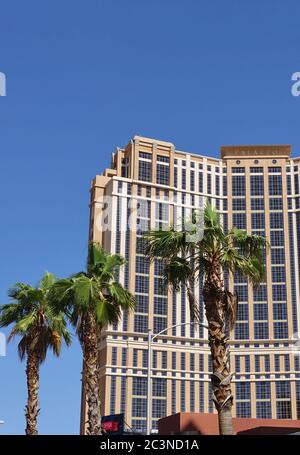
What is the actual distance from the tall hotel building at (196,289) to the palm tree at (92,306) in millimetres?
98356

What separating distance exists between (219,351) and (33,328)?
14.2 metres

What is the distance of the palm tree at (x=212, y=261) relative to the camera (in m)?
23.0

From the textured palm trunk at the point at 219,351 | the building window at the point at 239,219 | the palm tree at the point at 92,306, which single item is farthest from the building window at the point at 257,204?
the textured palm trunk at the point at 219,351

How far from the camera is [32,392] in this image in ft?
110

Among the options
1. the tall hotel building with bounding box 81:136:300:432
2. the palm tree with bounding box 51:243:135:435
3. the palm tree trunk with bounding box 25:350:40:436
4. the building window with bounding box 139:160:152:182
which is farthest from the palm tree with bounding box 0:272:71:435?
the building window with bounding box 139:160:152:182

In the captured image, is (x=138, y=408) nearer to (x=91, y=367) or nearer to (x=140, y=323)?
(x=140, y=323)

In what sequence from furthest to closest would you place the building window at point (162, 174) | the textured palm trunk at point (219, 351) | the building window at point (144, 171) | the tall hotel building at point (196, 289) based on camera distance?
the building window at point (162, 174) < the building window at point (144, 171) < the tall hotel building at point (196, 289) < the textured palm trunk at point (219, 351)

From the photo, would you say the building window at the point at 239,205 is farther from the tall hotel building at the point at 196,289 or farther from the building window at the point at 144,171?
the building window at the point at 144,171

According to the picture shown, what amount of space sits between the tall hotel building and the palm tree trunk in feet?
308
